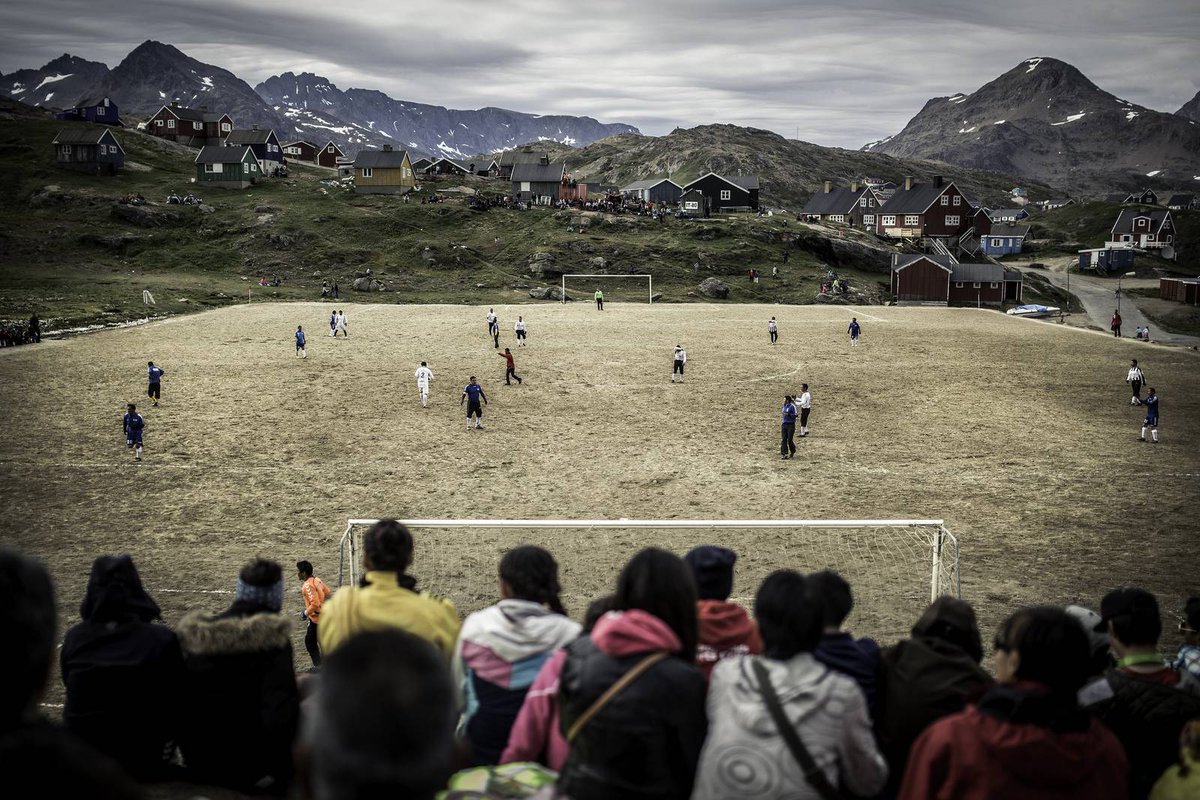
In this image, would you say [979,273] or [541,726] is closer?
[541,726]

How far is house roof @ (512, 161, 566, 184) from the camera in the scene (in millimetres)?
114113

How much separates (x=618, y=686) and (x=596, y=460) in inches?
783

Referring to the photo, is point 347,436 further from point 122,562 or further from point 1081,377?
point 1081,377

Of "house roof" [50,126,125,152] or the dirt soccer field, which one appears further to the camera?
"house roof" [50,126,125,152]

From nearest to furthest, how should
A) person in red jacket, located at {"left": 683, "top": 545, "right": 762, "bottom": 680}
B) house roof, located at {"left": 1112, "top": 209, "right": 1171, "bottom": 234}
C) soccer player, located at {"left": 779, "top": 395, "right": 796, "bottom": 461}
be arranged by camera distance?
person in red jacket, located at {"left": 683, "top": 545, "right": 762, "bottom": 680} < soccer player, located at {"left": 779, "top": 395, "right": 796, "bottom": 461} < house roof, located at {"left": 1112, "top": 209, "right": 1171, "bottom": 234}

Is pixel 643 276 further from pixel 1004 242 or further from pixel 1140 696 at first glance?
pixel 1004 242

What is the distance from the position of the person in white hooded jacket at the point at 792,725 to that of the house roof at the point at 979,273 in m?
77.8

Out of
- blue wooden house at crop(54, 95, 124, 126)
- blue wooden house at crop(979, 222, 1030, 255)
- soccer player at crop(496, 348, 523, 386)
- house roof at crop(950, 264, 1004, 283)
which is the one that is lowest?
soccer player at crop(496, 348, 523, 386)

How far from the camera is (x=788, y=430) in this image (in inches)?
950

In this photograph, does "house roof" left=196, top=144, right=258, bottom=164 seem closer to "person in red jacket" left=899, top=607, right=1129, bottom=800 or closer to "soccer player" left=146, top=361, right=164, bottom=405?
"soccer player" left=146, top=361, right=164, bottom=405

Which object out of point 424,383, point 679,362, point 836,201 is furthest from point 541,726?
point 836,201

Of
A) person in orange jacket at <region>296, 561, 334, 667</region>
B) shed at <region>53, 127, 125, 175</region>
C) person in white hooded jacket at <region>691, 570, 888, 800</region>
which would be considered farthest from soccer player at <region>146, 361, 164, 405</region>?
shed at <region>53, 127, 125, 175</region>

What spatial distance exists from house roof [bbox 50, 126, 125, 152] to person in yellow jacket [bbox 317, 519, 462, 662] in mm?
112100

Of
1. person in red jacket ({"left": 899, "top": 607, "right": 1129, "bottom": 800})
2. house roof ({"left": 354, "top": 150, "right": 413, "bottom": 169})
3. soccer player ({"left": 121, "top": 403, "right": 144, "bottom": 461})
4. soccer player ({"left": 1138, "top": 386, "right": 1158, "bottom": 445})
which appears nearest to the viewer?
person in red jacket ({"left": 899, "top": 607, "right": 1129, "bottom": 800})
